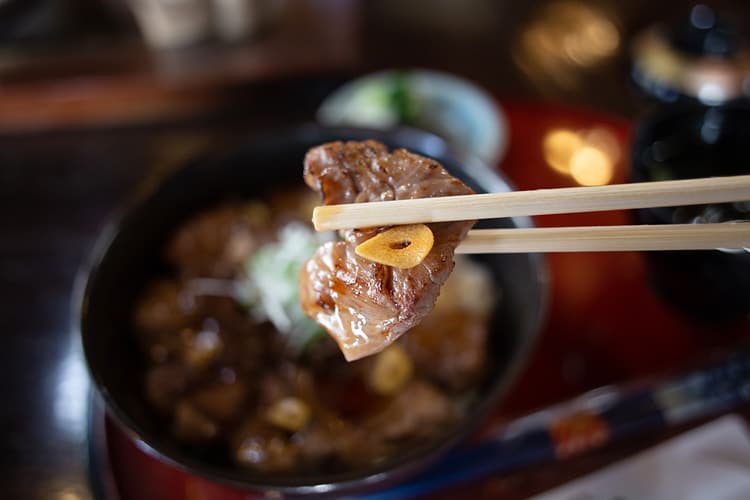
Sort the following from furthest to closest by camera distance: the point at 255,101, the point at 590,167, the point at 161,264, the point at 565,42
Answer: the point at 565,42 → the point at 255,101 → the point at 590,167 → the point at 161,264

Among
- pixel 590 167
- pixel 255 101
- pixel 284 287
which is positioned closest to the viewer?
pixel 284 287

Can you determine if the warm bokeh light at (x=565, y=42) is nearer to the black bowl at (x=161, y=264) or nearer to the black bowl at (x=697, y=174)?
the black bowl at (x=697, y=174)

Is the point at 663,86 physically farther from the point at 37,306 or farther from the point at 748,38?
the point at 37,306

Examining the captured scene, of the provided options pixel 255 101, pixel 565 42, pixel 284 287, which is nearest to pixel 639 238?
pixel 284 287

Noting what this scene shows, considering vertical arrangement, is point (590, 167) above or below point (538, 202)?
below

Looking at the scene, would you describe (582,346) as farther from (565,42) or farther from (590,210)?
(565,42)

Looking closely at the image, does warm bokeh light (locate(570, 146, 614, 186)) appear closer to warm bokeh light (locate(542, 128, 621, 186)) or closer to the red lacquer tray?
warm bokeh light (locate(542, 128, 621, 186))
